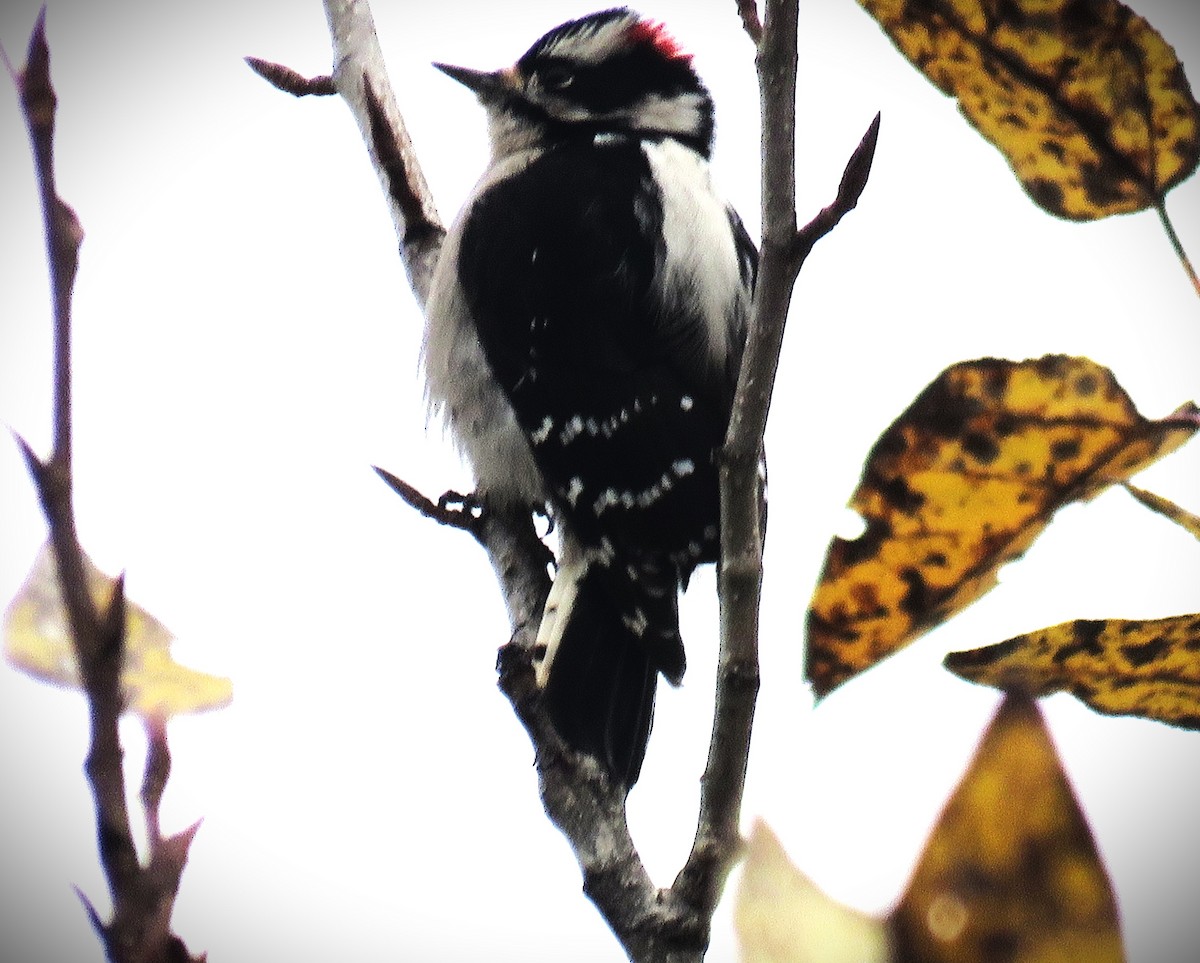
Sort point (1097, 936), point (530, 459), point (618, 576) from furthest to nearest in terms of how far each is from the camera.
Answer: point (530, 459)
point (618, 576)
point (1097, 936)

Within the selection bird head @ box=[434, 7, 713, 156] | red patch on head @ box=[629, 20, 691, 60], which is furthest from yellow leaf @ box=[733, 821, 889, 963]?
red patch on head @ box=[629, 20, 691, 60]

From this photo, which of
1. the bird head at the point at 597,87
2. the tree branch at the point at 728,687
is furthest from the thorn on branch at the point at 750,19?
the bird head at the point at 597,87

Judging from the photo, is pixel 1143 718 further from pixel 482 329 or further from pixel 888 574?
pixel 482 329

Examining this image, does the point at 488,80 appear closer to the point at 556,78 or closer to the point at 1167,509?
the point at 556,78

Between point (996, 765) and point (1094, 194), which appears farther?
point (1094, 194)

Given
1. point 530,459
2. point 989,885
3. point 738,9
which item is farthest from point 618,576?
point 989,885

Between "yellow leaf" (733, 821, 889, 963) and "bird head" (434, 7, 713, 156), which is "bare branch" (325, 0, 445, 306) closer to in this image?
"bird head" (434, 7, 713, 156)

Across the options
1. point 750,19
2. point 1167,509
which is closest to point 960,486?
point 1167,509
